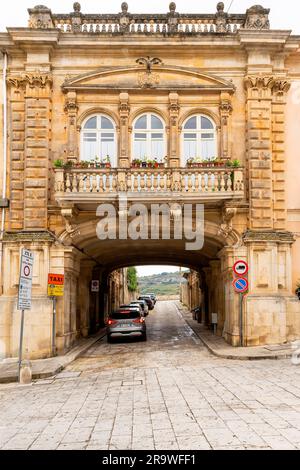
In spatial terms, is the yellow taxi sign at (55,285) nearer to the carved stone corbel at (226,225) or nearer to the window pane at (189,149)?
the carved stone corbel at (226,225)

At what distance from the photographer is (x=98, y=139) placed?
19.2 m

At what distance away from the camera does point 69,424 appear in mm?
8281

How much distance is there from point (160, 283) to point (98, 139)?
132986 millimetres

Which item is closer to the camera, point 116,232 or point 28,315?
point 28,315

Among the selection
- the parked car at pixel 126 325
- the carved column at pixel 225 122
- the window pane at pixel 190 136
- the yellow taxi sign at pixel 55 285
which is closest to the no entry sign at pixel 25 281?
the yellow taxi sign at pixel 55 285

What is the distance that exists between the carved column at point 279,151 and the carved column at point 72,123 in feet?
22.9

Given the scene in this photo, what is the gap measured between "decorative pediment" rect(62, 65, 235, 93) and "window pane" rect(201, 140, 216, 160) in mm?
1834

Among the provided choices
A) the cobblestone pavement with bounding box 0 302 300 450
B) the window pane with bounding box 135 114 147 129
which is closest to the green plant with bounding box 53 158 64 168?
the window pane with bounding box 135 114 147 129

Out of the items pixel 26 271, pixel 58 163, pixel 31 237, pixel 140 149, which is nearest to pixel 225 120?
pixel 140 149

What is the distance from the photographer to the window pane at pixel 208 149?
19.3 metres

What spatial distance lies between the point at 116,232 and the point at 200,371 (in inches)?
275
